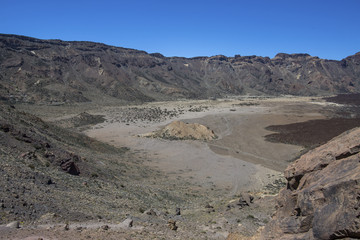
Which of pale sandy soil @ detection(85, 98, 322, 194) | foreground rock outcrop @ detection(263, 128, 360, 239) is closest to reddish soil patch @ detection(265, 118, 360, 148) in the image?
pale sandy soil @ detection(85, 98, 322, 194)

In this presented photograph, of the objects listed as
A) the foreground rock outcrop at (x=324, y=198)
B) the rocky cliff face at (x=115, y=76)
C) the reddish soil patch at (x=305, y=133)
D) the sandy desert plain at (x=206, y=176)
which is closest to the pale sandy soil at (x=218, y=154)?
the sandy desert plain at (x=206, y=176)

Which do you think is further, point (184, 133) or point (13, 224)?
point (184, 133)

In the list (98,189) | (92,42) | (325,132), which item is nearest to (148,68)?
(92,42)

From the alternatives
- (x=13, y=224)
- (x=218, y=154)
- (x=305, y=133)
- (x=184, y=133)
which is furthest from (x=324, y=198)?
(x=305, y=133)

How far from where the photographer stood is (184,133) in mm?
41625

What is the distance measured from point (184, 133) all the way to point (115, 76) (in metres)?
89.3

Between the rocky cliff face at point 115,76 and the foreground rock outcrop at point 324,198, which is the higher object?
the rocky cliff face at point 115,76

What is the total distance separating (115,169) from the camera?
21.8m

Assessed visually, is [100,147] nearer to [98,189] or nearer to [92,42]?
[98,189]

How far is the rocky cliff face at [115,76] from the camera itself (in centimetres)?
8969

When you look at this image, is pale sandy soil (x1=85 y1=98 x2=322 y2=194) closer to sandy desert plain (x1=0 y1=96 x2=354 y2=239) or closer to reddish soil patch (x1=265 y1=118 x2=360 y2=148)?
sandy desert plain (x1=0 y1=96 x2=354 y2=239)

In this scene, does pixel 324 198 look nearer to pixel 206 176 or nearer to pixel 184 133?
pixel 206 176

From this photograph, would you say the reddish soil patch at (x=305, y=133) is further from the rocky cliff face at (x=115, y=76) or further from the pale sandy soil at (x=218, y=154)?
the rocky cliff face at (x=115, y=76)

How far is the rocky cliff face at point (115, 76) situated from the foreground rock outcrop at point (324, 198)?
3051 inches
